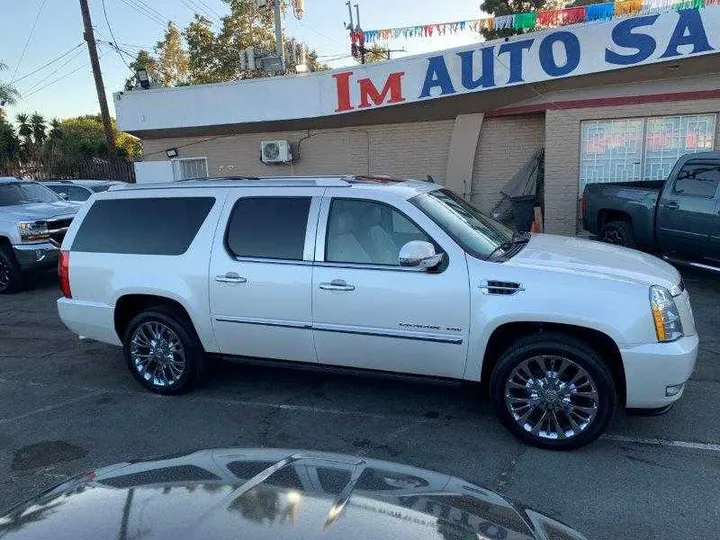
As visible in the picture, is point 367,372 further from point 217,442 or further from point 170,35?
point 170,35

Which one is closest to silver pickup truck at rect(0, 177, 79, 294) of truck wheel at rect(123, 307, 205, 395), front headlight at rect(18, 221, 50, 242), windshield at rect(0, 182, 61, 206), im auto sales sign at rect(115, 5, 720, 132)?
front headlight at rect(18, 221, 50, 242)

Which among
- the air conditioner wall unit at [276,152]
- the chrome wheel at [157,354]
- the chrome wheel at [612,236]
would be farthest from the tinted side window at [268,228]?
the air conditioner wall unit at [276,152]

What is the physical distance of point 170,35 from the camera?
41406 mm

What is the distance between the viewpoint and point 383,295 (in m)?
4.16

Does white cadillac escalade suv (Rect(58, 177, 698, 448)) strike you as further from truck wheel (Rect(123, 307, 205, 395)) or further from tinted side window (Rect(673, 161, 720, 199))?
tinted side window (Rect(673, 161, 720, 199))

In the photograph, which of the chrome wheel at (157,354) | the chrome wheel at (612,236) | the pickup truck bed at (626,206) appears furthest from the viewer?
the chrome wheel at (612,236)

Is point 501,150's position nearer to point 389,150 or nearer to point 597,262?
point 389,150

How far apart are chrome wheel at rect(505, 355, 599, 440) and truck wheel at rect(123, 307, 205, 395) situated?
2.66 metres

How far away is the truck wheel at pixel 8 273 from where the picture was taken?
32.4 ft

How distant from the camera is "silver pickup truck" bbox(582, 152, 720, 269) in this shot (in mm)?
7816

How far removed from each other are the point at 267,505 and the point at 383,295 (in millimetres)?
2519

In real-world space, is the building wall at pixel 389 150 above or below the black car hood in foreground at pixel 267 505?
above

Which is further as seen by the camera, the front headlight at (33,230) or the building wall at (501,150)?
the building wall at (501,150)

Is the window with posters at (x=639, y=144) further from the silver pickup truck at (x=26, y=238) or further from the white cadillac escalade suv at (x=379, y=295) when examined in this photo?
the silver pickup truck at (x=26, y=238)
